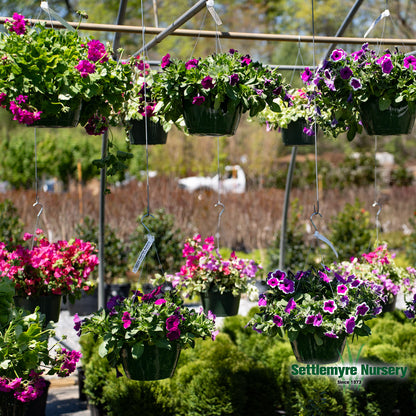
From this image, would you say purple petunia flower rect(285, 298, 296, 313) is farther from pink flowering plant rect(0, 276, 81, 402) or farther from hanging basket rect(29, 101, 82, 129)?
hanging basket rect(29, 101, 82, 129)

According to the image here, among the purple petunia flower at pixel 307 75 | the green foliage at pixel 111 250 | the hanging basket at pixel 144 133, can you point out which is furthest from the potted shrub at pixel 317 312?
the green foliage at pixel 111 250

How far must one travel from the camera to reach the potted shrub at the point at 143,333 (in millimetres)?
2402

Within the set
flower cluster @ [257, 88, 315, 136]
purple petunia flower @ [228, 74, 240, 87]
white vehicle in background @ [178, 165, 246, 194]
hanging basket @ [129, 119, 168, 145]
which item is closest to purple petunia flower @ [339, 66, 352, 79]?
purple petunia flower @ [228, 74, 240, 87]

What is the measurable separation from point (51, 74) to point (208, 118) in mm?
694

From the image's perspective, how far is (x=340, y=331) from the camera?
243 centimetres

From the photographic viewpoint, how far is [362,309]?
2445 mm

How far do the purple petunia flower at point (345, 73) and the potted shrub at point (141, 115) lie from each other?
98 centimetres

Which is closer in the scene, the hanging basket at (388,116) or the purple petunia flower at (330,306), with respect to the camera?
the purple petunia flower at (330,306)

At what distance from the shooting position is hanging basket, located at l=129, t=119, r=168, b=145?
3.44 m

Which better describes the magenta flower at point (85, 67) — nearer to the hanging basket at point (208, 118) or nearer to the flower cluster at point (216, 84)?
the flower cluster at point (216, 84)

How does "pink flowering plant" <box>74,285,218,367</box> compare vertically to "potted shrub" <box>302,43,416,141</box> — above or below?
below

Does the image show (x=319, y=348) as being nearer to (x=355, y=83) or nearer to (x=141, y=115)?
(x=355, y=83)

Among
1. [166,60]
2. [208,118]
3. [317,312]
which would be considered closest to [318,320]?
[317,312]

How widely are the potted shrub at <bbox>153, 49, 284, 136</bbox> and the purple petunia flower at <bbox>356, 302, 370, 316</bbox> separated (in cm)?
96
